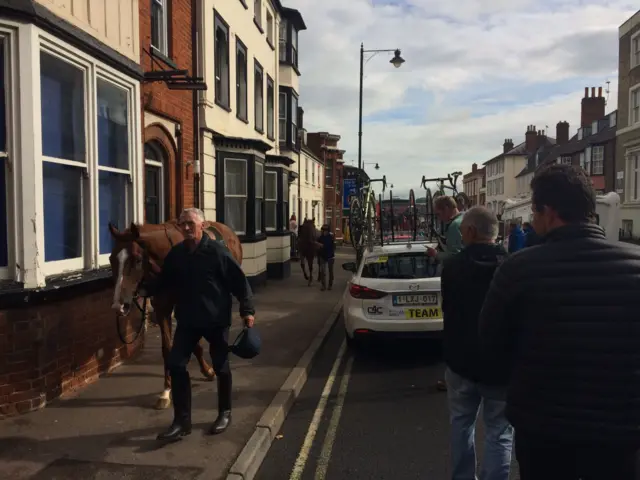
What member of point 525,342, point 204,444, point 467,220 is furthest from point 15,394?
point 525,342

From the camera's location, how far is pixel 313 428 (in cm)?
526

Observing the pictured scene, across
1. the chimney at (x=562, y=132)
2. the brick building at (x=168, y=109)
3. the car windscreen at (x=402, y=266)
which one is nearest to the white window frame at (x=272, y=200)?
the brick building at (x=168, y=109)

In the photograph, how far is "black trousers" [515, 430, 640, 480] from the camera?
209 centimetres

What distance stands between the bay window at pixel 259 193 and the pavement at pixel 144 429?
7.24 metres

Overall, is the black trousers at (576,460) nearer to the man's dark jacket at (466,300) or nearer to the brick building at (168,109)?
the man's dark jacket at (466,300)

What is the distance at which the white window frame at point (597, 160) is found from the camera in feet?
140

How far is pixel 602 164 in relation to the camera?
42.6 meters

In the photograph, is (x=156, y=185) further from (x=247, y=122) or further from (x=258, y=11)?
(x=258, y=11)

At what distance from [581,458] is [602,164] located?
4593 cm

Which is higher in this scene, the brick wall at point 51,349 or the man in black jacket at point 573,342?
the man in black jacket at point 573,342

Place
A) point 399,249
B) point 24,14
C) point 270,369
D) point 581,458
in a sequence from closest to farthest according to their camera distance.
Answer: point 581,458 → point 24,14 → point 270,369 → point 399,249

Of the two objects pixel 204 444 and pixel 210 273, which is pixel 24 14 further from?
pixel 204 444

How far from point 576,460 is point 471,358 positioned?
1185mm

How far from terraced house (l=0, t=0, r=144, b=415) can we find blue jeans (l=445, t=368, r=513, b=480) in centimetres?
379
